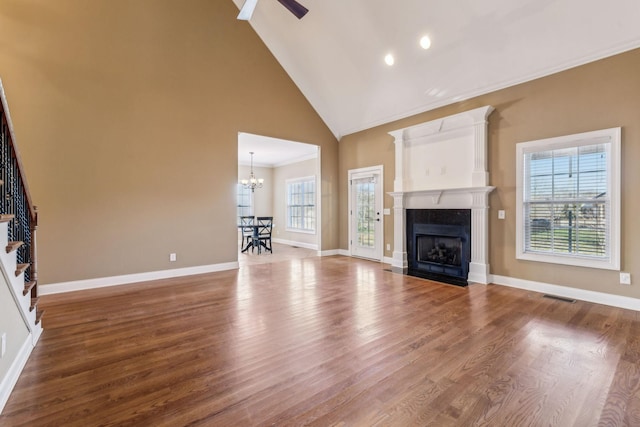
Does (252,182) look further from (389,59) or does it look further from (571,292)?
(571,292)

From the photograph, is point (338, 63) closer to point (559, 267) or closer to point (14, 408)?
point (559, 267)

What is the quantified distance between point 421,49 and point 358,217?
3.68 metres

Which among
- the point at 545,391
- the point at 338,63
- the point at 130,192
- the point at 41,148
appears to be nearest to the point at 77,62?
the point at 41,148

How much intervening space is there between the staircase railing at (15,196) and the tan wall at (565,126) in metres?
5.47

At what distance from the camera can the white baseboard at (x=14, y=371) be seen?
1793 millimetres

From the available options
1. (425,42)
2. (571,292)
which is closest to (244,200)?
(425,42)

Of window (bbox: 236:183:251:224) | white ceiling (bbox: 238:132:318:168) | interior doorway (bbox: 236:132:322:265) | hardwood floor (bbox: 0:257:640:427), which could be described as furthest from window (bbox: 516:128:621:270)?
window (bbox: 236:183:251:224)

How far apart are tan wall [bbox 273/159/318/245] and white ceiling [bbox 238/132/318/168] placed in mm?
209

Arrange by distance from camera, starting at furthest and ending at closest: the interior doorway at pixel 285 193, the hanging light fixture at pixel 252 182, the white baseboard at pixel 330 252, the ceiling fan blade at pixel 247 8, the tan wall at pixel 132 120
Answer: the hanging light fixture at pixel 252 182, the interior doorway at pixel 285 193, the white baseboard at pixel 330 252, the tan wall at pixel 132 120, the ceiling fan blade at pixel 247 8

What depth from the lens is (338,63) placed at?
5.79 metres

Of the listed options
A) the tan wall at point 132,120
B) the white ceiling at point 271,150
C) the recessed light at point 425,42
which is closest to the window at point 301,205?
the white ceiling at point 271,150

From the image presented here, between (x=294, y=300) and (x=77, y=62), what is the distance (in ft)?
15.0

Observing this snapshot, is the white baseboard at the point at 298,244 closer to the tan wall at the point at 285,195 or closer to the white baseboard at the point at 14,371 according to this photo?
the tan wall at the point at 285,195

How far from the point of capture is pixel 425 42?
14.9ft
